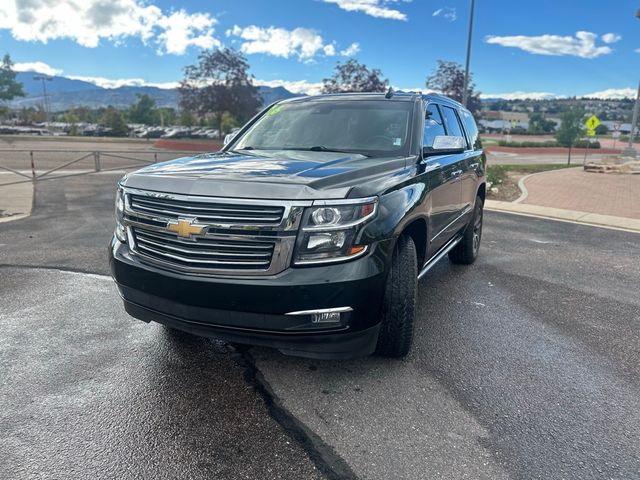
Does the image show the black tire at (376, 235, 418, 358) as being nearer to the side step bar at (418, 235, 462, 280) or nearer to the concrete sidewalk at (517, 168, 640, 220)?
the side step bar at (418, 235, 462, 280)

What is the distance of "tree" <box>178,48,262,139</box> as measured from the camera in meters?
32.6

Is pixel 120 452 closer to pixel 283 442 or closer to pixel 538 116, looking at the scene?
pixel 283 442

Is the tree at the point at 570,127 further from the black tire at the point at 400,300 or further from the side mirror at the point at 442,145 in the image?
the black tire at the point at 400,300

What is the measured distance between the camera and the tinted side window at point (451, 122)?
5027 millimetres

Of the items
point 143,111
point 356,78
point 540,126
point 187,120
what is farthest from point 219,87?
point 540,126

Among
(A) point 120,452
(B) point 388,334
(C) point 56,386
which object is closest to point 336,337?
(B) point 388,334

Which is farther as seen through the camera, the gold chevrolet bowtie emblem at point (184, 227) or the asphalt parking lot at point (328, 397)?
the gold chevrolet bowtie emblem at point (184, 227)

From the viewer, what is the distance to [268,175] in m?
2.92

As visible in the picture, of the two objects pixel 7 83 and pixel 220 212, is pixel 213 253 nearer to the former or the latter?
pixel 220 212

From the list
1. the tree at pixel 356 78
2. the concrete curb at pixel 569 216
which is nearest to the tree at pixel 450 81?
the tree at pixel 356 78

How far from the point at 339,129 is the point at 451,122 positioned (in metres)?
1.63

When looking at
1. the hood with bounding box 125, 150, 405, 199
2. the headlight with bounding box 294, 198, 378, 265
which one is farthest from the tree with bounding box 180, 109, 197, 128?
the headlight with bounding box 294, 198, 378, 265

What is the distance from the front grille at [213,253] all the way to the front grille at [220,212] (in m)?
0.10

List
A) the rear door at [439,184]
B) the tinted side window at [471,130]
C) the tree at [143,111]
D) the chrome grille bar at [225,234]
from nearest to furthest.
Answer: the chrome grille bar at [225,234] < the rear door at [439,184] < the tinted side window at [471,130] < the tree at [143,111]
